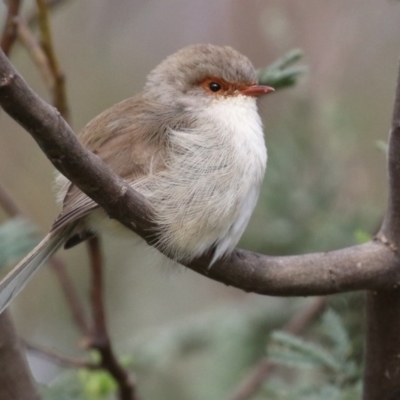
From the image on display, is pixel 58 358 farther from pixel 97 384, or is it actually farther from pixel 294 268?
pixel 294 268

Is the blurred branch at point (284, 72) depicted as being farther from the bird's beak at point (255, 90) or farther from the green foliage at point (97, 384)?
the green foliage at point (97, 384)

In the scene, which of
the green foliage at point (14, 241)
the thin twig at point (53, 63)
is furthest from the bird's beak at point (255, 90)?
the green foliage at point (14, 241)

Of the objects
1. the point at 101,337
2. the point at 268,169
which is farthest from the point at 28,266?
the point at 268,169

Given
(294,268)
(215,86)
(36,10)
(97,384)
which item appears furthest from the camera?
(36,10)

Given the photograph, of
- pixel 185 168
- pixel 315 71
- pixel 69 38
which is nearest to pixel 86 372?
pixel 185 168

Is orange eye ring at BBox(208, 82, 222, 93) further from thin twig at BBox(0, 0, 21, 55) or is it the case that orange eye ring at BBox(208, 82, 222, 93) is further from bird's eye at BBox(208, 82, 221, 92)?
thin twig at BBox(0, 0, 21, 55)

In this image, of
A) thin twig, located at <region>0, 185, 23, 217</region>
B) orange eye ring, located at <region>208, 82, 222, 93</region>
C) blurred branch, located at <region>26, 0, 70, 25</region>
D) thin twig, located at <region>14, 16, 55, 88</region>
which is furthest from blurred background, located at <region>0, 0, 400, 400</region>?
thin twig, located at <region>0, 185, 23, 217</region>
